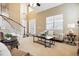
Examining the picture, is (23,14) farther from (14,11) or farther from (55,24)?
(55,24)

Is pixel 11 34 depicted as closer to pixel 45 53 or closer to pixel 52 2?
pixel 45 53

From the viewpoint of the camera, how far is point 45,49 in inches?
69.1

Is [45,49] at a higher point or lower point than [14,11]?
lower

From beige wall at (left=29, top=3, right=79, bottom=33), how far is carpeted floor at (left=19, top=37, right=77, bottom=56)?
237 mm

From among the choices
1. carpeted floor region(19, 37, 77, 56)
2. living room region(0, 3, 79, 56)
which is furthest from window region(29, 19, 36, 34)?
carpeted floor region(19, 37, 77, 56)

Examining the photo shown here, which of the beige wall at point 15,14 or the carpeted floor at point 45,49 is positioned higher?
the beige wall at point 15,14

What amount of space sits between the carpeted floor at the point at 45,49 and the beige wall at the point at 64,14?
237mm

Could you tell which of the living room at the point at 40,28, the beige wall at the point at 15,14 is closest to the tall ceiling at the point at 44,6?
the living room at the point at 40,28

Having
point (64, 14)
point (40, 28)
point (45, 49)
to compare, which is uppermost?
point (64, 14)

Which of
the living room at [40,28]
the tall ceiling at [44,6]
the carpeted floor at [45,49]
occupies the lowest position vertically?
the carpeted floor at [45,49]

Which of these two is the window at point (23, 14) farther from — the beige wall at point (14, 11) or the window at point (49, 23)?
the window at point (49, 23)

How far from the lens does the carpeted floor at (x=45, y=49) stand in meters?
1.73

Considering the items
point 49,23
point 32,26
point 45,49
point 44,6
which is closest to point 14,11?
point 32,26

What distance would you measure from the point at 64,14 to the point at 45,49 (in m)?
0.62
